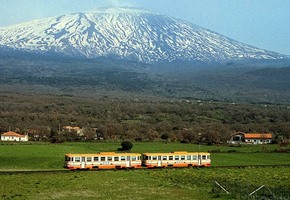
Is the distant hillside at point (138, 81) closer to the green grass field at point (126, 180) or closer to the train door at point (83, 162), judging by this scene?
the green grass field at point (126, 180)

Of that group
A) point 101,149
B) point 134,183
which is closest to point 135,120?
point 101,149

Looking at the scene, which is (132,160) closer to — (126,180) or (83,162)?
(83,162)

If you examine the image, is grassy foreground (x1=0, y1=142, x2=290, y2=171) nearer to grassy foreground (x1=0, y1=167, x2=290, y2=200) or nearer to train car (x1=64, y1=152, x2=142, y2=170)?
train car (x1=64, y1=152, x2=142, y2=170)

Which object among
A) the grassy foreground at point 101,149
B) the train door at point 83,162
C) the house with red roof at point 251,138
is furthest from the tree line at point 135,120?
the train door at point 83,162

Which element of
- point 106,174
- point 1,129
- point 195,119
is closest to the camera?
point 106,174

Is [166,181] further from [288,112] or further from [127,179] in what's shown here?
[288,112]

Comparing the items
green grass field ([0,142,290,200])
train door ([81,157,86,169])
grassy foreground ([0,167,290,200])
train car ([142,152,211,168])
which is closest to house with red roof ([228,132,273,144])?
green grass field ([0,142,290,200])

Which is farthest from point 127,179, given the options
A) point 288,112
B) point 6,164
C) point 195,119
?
point 288,112
